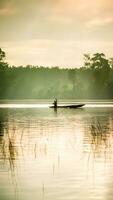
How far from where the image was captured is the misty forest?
5315 inches

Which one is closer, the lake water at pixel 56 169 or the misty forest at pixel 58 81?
the lake water at pixel 56 169

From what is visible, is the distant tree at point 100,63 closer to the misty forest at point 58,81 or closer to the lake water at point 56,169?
the misty forest at point 58,81

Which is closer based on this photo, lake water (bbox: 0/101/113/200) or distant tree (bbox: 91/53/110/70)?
lake water (bbox: 0/101/113/200)

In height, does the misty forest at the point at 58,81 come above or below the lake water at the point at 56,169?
above

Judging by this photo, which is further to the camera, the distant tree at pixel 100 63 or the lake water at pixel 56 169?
the distant tree at pixel 100 63

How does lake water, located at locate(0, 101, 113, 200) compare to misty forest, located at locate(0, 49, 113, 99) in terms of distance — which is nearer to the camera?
lake water, located at locate(0, 101, 113, 200)

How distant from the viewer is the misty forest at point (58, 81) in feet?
443

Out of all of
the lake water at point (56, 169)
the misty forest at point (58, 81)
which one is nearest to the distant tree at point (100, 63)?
the misty forest at point (58, 81)

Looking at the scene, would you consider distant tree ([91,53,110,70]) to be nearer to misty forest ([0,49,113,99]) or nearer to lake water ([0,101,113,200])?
misty forest ([0,49,113,99])

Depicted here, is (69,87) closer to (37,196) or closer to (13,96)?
(13,96)

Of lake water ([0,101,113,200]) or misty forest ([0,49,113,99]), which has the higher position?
misty forest ([0,49,113,99])

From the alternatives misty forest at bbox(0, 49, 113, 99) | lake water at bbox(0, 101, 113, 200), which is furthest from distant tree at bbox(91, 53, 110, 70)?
lake water at bbox(0, 101, 113, 200)

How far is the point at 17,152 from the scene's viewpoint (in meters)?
25.6

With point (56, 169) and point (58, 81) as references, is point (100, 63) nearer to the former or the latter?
point (58, 81)
